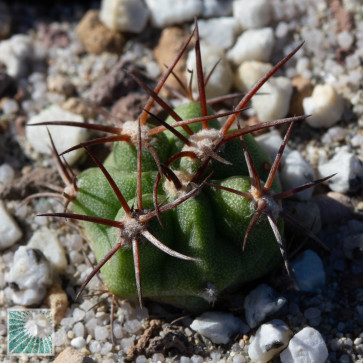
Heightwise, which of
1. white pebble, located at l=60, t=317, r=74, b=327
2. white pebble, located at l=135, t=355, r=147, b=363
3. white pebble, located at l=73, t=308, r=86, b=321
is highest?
white pebble, located at l=73, t=308, r=86, b=321

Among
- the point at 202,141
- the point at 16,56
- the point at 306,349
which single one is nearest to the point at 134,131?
the point at 202,141

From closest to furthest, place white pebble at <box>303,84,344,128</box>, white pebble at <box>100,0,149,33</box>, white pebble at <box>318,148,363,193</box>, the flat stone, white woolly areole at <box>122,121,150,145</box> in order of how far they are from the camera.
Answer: white woolly areole at <box>122,121,150,145</box> < the flat stone < white pebble at <box>318,148,363,193</box> < white pebble at <box>303,84,344,128</box> < white pebble at <box>100,0,149,33</box>

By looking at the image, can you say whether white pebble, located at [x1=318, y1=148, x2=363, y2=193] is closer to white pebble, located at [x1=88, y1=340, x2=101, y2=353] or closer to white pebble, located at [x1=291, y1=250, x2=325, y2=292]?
white pebble, located at [x1=291, y1=250, x2=325, y2=292]

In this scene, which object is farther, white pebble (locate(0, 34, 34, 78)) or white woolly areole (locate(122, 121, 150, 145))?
white pebble (locate(0, 34, 34, 78))

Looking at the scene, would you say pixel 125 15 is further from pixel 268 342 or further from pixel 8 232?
pixel 268 342

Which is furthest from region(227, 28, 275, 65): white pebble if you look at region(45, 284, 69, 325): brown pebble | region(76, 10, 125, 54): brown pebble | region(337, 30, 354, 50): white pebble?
region(45, 284, 69, 325): brown pebble

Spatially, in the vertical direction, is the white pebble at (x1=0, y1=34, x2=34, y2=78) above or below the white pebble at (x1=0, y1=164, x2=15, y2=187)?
above
